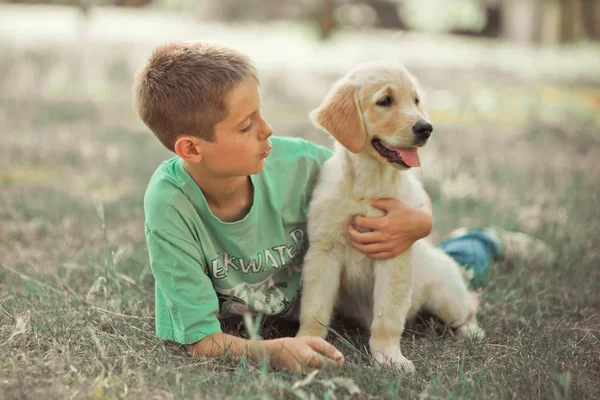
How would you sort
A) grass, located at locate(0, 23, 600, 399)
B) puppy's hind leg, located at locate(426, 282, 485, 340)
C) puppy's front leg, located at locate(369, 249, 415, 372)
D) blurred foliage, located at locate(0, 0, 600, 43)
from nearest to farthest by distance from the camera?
grass, located at locate(0, 23, 600, 399), puppy's front leg, located at locate(369, 249, 415, 372), puppy's hind leg, located at locate(426, 282, 485, 340), blurred foliage, located at locate(0, 0, 600, 43)

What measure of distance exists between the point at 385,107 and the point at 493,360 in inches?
38.5

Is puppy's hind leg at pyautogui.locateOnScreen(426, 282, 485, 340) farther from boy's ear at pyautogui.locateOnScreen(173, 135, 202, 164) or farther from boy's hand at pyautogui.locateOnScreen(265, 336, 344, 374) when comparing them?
boy's ear at pyautogui.locateOnScreen(173, 135, 202, 164)

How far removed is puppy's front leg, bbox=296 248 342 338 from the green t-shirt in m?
0.13

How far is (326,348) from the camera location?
2002 mm

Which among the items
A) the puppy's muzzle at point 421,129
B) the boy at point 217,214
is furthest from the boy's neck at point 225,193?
the puppy's muzzle at point 421,129

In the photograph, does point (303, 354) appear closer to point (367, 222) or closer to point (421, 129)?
point (367, 222)

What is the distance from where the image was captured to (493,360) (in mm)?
2217

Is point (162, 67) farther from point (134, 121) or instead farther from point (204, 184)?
point (134, 121)

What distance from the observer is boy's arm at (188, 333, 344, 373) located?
6.53ft

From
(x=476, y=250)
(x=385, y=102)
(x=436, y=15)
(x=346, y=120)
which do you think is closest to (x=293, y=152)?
(x=346, y=120)

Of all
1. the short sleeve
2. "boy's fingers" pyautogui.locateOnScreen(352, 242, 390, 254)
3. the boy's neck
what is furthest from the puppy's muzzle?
the short sleeve

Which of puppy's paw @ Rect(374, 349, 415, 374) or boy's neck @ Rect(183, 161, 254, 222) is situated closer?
puppy's paw @ Rect(374, 349, 415, 374)

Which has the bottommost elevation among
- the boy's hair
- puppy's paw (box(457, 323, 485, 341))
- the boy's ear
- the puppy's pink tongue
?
puppy's paw (box(457, 323, 485, 341))

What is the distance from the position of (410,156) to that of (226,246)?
0.74 m
